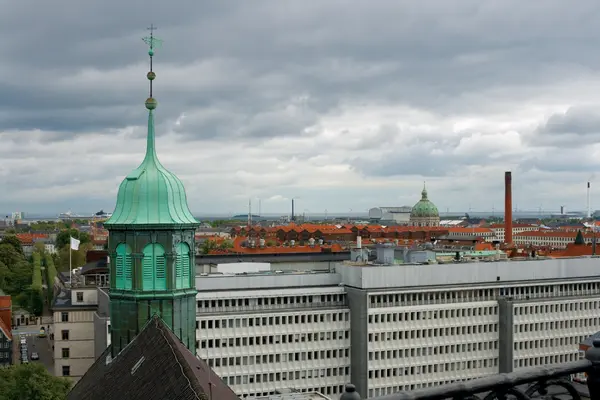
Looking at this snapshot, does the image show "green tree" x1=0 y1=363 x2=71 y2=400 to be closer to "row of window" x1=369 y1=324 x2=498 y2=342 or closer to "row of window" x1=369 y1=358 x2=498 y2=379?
"row of window" x1=369 y1=324 x2=498 y2=342

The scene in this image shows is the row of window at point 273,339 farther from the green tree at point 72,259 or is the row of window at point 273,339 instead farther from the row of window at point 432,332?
the green tree at point 72,259

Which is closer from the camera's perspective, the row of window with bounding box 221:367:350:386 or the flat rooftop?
the row of window with bounding box 221:367:350:386

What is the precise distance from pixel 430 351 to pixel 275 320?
53.1 feet

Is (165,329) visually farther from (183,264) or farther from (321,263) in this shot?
(321,263)

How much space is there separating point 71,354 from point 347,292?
26018 mm

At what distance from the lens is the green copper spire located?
81.4 feet

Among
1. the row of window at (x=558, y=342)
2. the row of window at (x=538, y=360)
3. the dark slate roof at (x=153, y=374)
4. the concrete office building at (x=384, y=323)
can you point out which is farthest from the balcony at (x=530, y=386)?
the row of window at (x=558, y=342)

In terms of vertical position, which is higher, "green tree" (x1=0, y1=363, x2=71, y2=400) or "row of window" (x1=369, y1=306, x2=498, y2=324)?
"row of window" (x1=369, y1=306, x2=498, y2=324)

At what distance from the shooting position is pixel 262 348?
71438 millimetres

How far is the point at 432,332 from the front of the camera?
253ft

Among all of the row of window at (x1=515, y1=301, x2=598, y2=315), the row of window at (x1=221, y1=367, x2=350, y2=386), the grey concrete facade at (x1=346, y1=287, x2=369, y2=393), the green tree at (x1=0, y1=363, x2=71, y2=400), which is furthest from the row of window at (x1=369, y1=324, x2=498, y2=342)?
the green tree at (x1=0, y1=363, x2=71, y2=400)

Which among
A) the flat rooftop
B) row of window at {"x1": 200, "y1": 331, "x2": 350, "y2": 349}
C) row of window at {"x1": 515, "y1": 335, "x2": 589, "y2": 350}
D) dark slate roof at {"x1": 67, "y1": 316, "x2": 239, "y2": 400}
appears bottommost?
row of window at {"x1": 515, "y1": 335, "x2": 589, "y2": 350}

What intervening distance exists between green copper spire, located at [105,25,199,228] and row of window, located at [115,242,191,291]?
31.7 inches

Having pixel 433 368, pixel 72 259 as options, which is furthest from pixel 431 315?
→ pixel 72 259
